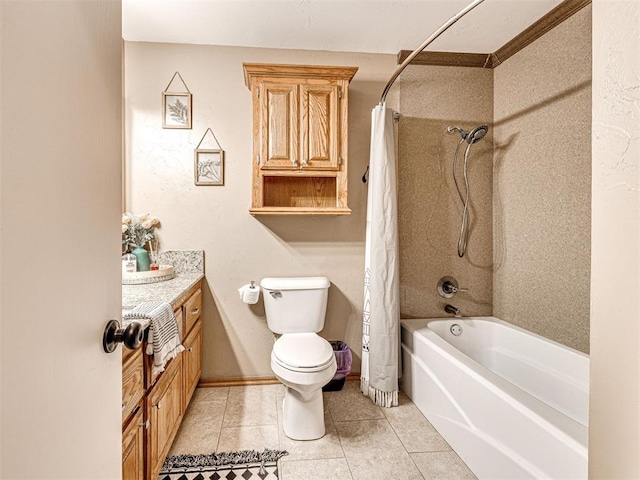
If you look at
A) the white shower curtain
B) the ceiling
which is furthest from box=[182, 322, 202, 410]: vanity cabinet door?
the ceiling

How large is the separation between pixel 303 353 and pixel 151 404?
79cm

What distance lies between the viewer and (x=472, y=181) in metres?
2.69

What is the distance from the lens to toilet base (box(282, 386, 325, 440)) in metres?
1.93

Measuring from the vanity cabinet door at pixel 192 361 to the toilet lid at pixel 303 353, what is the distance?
52cm

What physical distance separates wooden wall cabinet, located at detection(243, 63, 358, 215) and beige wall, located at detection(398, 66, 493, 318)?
542mm

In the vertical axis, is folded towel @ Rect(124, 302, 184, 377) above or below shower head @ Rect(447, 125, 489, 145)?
below

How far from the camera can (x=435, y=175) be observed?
2664mm

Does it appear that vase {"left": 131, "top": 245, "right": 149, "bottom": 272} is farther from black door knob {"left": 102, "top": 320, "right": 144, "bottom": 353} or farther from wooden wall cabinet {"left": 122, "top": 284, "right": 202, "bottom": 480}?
black door knob {"left": 102, "top": 320, "right": 144, "bottom": 353}

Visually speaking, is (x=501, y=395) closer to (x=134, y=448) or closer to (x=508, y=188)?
(x=134, y=448)

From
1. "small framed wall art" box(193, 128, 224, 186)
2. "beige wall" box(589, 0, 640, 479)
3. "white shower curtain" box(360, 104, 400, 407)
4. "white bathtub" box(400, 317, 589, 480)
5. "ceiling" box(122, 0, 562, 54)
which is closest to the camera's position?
"beige wall" box(589, 0, 640, 479)

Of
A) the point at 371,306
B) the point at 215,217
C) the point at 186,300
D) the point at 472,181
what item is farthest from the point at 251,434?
the point at 472,181

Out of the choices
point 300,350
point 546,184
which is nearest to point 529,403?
point 300,350

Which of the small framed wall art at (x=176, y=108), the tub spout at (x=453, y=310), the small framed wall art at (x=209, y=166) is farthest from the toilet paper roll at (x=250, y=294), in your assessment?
A: the tub spout at (x=453, y=310)

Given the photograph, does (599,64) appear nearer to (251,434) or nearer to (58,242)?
(58,242)
